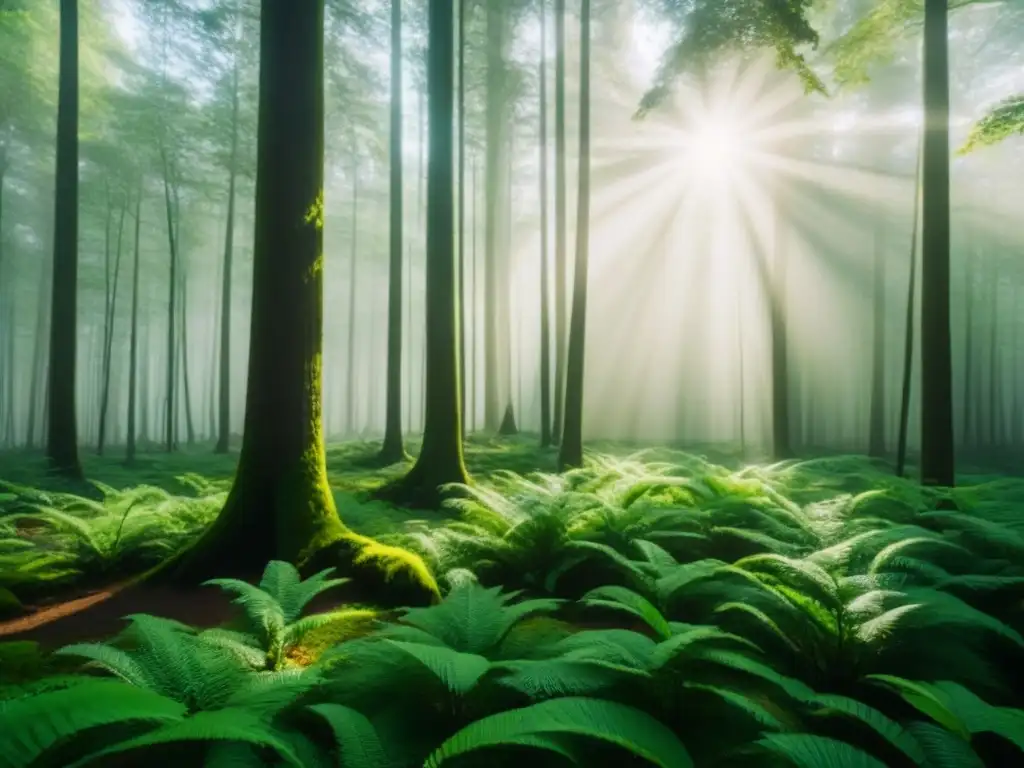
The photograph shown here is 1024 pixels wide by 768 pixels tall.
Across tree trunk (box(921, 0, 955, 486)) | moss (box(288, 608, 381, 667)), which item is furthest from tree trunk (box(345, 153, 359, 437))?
moss (box(288, 608, 381, 667))

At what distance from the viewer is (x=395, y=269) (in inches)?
535

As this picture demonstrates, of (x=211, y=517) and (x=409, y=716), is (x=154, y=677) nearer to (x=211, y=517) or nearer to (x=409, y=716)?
(x=409, y=716)

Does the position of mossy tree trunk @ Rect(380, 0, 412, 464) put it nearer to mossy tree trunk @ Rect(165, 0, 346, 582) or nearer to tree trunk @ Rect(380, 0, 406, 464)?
tree trunk @ Rect(380, 0, 406, 464)

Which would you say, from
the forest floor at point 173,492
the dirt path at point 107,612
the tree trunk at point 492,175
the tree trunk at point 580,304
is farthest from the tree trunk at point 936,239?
the tree trunk at point 492,175

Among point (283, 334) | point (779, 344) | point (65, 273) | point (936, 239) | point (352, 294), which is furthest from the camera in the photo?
point (352, 294)

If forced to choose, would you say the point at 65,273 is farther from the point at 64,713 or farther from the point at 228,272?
the point at 64,713

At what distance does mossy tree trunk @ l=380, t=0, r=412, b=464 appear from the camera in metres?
13.1

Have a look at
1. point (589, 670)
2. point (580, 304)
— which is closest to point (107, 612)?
point (589, 670)

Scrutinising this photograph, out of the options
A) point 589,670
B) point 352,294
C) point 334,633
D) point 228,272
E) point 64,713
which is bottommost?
point 334,633

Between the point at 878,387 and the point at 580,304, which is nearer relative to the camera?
the point at 580,304

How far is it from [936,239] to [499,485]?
7.17 meters

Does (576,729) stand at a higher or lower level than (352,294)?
lower

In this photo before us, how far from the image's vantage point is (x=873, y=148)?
23.0 metres

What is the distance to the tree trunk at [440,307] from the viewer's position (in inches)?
338
